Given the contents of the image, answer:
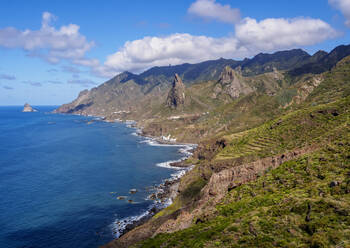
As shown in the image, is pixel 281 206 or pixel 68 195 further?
pixel 68 195

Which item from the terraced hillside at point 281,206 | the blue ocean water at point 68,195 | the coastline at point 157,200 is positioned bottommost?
the coastline at point 157,200

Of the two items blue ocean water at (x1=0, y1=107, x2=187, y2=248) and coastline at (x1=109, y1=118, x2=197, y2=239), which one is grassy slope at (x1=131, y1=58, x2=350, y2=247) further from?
blue ocean water at (x1=0, y1=107, x2=187, y2=248)

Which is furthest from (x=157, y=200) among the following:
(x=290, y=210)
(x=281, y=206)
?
(x=290, y=210)

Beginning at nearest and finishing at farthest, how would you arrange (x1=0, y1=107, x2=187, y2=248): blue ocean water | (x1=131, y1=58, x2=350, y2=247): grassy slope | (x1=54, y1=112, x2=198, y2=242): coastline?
(x1=131, y1=58, x2=350, y2=247): grassy slope → (x1=0, y1=107, x2=187, y2=248): blue ocean water → (x1=54, y1=112, x2=198, y2=242): coastline

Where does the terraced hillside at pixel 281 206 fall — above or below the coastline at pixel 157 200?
above

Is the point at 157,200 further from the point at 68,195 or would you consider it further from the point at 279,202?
the point at 279,202

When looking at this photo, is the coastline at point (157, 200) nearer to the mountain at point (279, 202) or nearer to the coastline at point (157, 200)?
the coastline at point (157, 200)

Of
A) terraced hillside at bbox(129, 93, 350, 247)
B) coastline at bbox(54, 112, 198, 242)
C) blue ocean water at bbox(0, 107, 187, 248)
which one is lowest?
coastline at bbox(54, 112, 198, 242)

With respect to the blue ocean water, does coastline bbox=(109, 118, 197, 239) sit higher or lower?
lower

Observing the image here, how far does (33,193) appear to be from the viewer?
117375 mm

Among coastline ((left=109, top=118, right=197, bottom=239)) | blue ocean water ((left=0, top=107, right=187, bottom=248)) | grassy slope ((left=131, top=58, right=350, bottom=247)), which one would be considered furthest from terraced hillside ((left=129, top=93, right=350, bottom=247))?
blue ocean water ((left=0, top=107, right=187, bottom=248))

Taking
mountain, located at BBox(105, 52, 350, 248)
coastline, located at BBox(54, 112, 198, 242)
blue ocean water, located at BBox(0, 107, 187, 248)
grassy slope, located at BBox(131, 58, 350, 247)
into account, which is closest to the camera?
grassy slope, located at BBox(131, 58, 350, 247)

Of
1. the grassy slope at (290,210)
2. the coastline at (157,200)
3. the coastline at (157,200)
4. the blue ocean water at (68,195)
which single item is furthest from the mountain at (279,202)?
the blue ocean water at (68,195)

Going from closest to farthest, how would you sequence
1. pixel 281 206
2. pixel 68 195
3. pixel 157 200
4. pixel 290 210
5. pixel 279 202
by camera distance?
1. pixel 290 210
2. pixel 281 206
3. pixel 279 202
4. pixel 157 200
5. pixel 68 195
